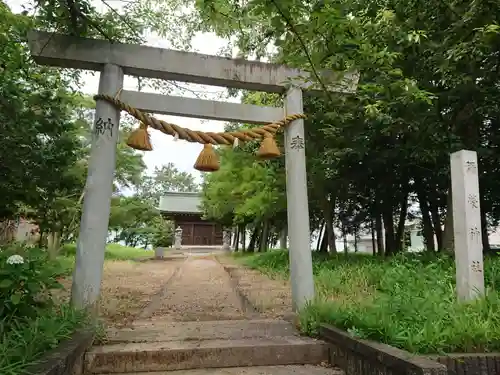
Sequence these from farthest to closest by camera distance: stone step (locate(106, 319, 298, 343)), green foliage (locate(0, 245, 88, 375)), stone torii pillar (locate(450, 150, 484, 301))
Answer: stone torii pillar (locate(450, 150, 484, 301))
stone step (locate(106, 319, 298, 343))
green foliage (locate(0, 245, 88, 375))

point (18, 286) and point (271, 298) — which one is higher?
point (18, 286)

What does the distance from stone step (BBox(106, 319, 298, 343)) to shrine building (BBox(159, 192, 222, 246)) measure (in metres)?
32.2

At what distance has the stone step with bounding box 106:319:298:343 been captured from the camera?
3.74 m

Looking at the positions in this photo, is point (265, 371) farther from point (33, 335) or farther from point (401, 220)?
point (401, 220)

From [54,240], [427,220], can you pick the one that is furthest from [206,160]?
[54,240]

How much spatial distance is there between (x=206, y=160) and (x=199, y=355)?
82.9 inches

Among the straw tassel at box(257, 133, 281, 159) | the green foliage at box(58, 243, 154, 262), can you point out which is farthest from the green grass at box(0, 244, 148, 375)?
the green foliage at box(58, 243, 154, 262)

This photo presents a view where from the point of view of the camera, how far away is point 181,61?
14.9 feet

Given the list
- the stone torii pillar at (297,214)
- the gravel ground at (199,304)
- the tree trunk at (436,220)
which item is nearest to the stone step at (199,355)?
the stone torii pillar at (297,214)

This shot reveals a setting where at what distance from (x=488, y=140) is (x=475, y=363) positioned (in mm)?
7589

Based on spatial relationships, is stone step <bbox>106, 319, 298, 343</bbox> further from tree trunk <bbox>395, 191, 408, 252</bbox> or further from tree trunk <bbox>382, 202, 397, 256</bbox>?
tree trunk <bbox>395, 191, 408, 252</bbox>

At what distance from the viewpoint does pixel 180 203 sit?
37.7 meters

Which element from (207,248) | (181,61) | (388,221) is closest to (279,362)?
(181,61)

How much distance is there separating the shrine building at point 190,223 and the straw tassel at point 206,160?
106 feet
